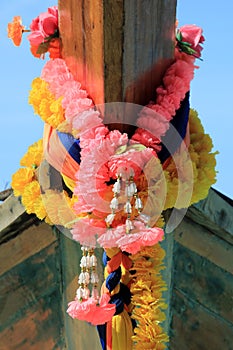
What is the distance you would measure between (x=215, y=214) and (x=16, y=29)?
1.12 metres

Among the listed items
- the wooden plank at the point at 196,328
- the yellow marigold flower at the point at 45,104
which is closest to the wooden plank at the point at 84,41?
the yellow marigold flower at the point at 45,104

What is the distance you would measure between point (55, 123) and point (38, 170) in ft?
1.33

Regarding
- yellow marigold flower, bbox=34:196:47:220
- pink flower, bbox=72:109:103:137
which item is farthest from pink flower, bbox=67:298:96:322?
pink flower, bbox=72:109:103:137

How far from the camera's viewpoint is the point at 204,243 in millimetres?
3398

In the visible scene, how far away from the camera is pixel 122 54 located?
101 inches

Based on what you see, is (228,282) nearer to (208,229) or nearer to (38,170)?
(208,229)

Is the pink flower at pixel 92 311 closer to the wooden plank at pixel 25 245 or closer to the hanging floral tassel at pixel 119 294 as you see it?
the hanging floral tassel at pixel 119 294

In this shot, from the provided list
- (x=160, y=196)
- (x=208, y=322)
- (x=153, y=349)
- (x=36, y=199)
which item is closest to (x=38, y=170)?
(x=36, y=199)

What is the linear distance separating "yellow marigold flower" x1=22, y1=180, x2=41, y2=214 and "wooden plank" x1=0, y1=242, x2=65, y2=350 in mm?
442

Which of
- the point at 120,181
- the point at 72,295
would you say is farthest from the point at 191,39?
the point at 72,295

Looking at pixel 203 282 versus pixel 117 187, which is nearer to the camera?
pixel 117 187

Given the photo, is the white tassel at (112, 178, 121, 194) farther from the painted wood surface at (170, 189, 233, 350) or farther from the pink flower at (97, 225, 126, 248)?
the painted wood surface at (170, 189, 233, 350)

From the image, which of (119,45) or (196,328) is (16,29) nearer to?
(119,45)

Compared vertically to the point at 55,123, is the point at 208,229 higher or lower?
lower
